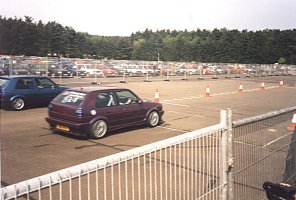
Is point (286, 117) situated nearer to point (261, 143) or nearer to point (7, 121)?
point (261, 143)

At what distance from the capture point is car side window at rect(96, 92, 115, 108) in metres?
10.3

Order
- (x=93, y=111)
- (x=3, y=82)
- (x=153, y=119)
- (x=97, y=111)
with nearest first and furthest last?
1. (x=93, y=111)
2. (x=97, y=111)
3. (x=153, y=119)
4. (x=3, y=82)

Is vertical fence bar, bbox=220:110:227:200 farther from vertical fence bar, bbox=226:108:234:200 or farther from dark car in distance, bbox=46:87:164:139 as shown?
dark car in distance, bbox=46:87:164:139

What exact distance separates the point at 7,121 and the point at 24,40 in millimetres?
66869

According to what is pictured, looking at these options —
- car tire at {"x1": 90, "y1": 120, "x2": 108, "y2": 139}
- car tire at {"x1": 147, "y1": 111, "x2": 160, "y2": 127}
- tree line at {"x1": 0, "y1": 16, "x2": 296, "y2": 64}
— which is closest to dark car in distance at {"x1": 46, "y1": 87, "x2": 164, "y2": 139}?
car tire at {"x1": 90, "y1": 120, "x2": 108, "y2": 139}

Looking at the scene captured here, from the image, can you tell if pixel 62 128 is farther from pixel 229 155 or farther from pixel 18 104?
pixel 229 155

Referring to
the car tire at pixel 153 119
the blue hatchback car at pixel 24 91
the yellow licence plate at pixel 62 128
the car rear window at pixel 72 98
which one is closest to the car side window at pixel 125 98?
the car tire at pixel 153 119

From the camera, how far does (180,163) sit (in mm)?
3504

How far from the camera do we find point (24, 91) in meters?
15.0

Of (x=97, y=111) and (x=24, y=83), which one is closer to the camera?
(x=97, y=111)

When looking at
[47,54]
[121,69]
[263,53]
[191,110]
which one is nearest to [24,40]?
[47,54]

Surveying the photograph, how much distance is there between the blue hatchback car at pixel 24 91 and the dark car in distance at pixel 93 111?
4.92 metres

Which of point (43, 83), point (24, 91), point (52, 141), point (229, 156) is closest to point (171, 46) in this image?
point (43, 83)

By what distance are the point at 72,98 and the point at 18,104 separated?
5590mm
